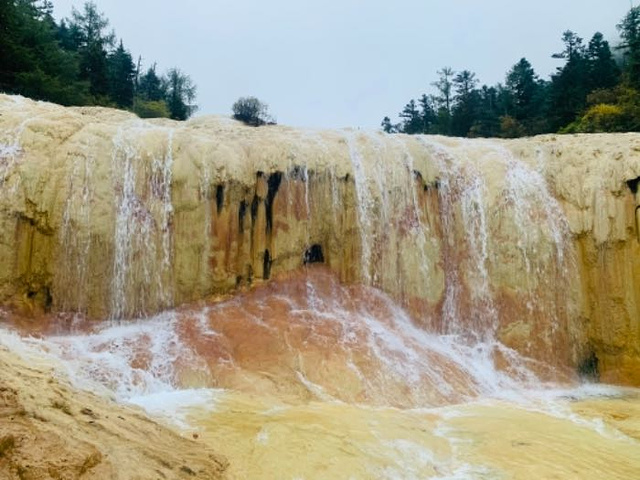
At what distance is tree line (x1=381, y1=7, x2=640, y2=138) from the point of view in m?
35.0

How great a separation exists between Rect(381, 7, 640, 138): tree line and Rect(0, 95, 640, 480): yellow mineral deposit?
18876 millimetres

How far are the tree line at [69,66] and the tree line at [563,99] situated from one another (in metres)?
27.4

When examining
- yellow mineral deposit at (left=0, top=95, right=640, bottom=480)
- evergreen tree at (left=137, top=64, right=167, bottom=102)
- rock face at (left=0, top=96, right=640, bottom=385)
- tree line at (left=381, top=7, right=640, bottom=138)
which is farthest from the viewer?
evergreen tree at (left=137, top=64, right=167, bottom=102)

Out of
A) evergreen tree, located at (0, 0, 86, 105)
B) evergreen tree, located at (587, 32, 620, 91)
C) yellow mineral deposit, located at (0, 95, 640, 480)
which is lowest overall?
yellow mineral deposit, located at (0, 95, 640, 480)

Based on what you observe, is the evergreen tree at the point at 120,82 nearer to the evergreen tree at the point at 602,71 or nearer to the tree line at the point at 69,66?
the tree line at the point at 69,66

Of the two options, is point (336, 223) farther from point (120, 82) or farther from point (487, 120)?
point (487, 120)

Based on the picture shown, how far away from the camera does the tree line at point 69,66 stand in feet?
84.2

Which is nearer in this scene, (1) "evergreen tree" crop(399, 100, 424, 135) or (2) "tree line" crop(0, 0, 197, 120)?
(2) "tree line" crop(0, 0, 197, 120)

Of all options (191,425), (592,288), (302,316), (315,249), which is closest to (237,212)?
(315,249)

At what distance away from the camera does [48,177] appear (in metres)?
13.2

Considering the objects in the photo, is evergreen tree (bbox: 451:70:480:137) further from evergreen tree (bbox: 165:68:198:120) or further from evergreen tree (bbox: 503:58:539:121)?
evergreen tree (bbox: 165:68:198:120)

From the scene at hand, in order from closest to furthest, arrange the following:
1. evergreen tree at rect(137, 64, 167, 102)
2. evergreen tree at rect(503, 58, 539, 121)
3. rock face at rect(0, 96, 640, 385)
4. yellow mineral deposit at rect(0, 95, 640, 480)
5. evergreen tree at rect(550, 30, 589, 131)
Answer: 1. yellow mineral deposit at rect(0, 95, 640, 480)
2. rock face at rect(0, 96, 640, 385)
3. evergreen tree at rect(550, 30, 589, 131)
4. evergreen tree at rect(503, 58, 539, 121)
5. evergreen tree at rect(137, 64, 167, 102)

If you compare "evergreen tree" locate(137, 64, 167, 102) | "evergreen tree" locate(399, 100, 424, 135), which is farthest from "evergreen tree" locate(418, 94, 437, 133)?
"evergreen tree" locate(137, 64, 167, 102)

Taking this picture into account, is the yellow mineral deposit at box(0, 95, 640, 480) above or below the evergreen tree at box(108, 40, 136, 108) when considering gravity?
below
